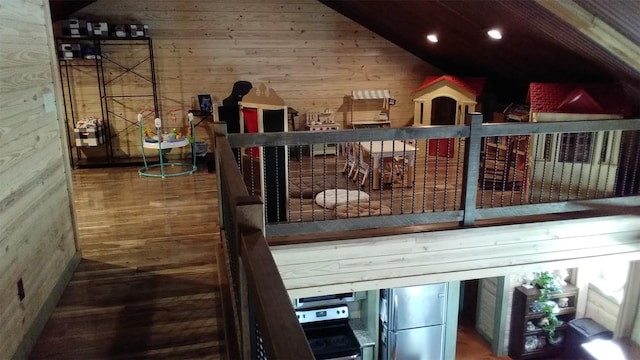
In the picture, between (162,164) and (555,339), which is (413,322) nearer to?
(555,339)

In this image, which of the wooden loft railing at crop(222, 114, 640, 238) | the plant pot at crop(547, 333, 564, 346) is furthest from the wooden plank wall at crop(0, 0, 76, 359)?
the plant pot at crop(547, 333, 564, 346)

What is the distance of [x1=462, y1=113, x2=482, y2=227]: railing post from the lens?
3605 millimetres

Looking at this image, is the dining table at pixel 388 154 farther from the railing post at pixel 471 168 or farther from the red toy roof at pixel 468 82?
the red toy roof at pixel 468 82

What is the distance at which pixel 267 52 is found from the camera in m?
7.59

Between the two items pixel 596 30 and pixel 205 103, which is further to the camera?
pixel 205 103

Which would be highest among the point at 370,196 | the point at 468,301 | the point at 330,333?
the point at 370,196

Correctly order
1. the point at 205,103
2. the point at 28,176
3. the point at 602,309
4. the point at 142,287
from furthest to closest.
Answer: the point at 205,103 < the point at 602,309 < the point at 142,287 < the point at 28,176

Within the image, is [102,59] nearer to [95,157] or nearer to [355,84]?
[95,157]

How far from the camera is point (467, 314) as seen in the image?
24.7 feet

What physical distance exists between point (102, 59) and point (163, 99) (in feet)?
3.28

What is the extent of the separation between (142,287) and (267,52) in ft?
16.4

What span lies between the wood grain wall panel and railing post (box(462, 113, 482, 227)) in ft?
0.52

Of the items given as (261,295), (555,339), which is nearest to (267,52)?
(555,339)

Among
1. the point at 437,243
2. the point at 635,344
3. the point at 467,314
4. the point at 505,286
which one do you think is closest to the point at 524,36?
the point at 437,243
